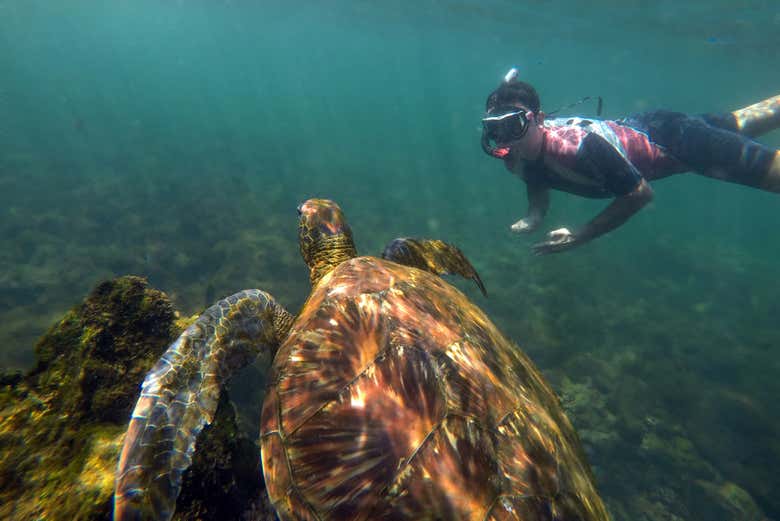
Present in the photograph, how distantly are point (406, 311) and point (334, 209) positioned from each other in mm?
1757

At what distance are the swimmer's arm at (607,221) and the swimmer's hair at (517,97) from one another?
1.56m

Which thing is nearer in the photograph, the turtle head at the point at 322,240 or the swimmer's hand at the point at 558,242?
the turtle head at the point at 322,240

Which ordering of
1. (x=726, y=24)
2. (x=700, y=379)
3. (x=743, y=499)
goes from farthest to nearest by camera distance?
(x=726, y=24) → (x=700, y=379) → (x=743, y=499)

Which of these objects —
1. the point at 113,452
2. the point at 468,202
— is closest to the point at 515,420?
the point at 113,452

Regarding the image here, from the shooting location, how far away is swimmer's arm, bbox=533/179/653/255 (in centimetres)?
402

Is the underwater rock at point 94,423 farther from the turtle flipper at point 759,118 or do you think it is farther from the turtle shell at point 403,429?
the turtle flipper at point 759,118

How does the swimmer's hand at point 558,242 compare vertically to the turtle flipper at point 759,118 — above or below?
below

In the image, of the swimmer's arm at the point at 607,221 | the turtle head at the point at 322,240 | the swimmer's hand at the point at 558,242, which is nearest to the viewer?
the turtle head at the point at 322,240

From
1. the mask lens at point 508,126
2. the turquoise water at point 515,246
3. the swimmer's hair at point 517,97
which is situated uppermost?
the swimmer's hair at point 517,97

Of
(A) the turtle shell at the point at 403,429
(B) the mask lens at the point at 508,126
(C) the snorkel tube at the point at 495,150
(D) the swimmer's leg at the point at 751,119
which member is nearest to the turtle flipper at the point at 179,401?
(A) the turtle shell at the point at 403,429

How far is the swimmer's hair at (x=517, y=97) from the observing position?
454cm

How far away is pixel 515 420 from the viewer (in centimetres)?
179

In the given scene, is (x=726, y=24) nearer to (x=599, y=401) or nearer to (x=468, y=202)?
(x=468, y=202)

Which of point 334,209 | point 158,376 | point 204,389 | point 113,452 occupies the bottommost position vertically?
point 113,452
